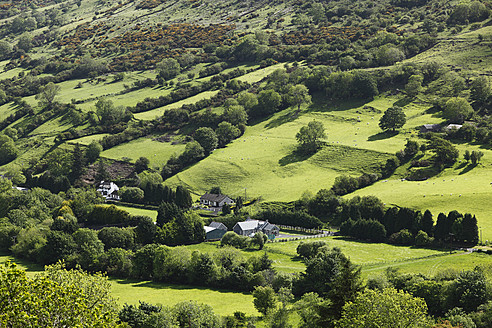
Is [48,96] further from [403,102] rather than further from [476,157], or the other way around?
[476,157]

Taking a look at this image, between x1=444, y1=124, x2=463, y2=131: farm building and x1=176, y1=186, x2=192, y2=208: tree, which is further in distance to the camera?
x1=444, y1=124, x2=463, y2=131: farm building

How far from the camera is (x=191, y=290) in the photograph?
2771 inches

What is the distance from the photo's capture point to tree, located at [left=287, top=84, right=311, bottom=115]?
161125mm

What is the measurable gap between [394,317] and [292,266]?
4196 centimetres

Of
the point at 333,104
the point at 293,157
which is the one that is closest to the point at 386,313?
the point at 293,157

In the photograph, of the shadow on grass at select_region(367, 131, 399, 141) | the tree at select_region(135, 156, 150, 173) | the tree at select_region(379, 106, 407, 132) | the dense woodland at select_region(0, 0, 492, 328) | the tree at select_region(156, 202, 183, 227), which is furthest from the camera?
the tree at select_region(135, 156, 150, 173)

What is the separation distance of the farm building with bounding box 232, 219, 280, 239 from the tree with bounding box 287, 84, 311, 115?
67780 mm

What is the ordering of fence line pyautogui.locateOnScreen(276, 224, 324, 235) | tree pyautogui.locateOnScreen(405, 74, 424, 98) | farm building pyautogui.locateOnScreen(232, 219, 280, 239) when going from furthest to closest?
1. tree pyautogui.locateOnScreen(405, 74, 424, 98)
2. farm building pyautogui.locateOnScreen(232, 219, 280, 239)
3. fence line pyautogui.locateOnScreen(276, 224, 324, 235)

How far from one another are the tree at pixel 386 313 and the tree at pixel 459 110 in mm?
107069

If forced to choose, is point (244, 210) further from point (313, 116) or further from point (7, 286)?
point (7, 286)

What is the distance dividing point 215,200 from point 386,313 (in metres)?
82.6

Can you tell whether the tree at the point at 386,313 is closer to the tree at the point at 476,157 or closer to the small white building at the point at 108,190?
the tree at the point at 476,157

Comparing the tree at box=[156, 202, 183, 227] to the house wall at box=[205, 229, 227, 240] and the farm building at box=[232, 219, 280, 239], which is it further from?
the farm building at box=[232, 219, 280, 239]

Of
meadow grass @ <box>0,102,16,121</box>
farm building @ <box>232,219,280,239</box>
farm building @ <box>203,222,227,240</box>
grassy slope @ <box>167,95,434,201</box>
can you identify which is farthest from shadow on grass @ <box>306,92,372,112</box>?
meadow grass @ <box>0,102,16,121</box>
